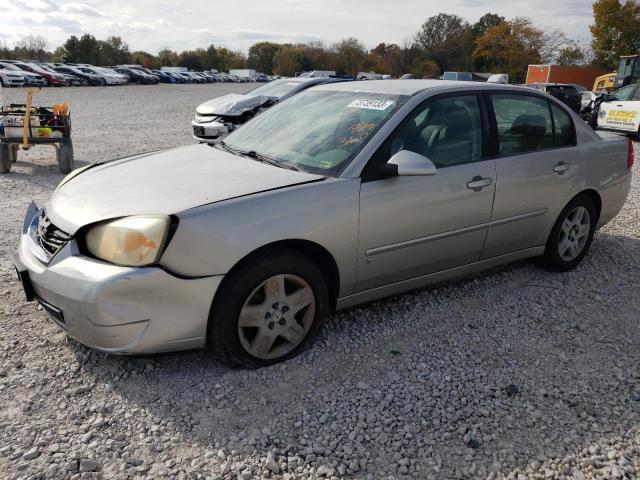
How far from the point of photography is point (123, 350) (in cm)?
270

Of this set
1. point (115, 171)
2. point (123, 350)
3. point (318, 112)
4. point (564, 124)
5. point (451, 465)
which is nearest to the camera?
point (451, 465)

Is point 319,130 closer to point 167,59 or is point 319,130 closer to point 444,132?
point 444,132

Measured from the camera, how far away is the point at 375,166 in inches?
129

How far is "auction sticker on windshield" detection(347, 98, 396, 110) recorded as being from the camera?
11.8 feet

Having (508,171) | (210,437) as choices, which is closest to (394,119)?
(508,171)

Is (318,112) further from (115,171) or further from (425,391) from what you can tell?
(425,391)

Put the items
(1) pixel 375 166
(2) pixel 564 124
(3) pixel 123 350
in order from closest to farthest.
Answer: (3) pixel 123 350 < (1) pixel 375 166 < (2) pixel 564 124

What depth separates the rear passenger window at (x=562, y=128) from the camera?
14.5 feet

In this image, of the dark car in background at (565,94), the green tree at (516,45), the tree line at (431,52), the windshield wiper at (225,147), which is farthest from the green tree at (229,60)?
the windshield wiper at (225,147)

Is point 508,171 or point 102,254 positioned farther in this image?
point 508,171

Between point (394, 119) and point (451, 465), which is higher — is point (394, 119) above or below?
above

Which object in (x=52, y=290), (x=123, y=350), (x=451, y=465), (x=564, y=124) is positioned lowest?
(x=451, y=465)

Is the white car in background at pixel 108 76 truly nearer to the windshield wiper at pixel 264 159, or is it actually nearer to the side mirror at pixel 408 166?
the windshield wiper at pixel 264 159

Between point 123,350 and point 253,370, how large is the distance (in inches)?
28.4
